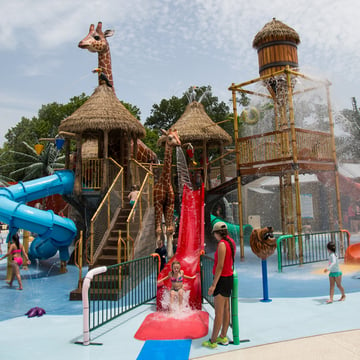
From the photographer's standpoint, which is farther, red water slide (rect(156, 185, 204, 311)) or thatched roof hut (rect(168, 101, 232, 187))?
thatched roof hut (rect(168, 101, 232, 187))

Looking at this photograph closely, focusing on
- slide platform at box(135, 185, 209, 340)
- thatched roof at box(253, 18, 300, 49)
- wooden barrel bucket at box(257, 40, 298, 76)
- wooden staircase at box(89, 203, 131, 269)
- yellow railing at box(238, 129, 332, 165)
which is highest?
thatched roof at box(253, 18, 300, 49)

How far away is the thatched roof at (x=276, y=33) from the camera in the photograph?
46.8ft

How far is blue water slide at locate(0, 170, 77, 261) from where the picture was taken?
10.1 m

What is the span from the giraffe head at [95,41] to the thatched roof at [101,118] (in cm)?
277

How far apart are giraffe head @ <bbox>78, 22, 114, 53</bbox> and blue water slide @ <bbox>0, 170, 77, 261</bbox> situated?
5740 mm

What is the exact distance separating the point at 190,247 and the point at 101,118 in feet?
18.9

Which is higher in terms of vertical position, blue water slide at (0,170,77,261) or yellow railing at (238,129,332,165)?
yellow railing at (238,129,332,165)

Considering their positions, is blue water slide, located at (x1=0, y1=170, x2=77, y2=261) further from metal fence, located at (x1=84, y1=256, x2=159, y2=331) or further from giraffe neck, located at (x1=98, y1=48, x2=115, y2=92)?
giraffe neck, located at (x1=98, y1=48, x2=115, y2=92)

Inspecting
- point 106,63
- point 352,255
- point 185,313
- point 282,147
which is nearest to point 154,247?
point 185,313

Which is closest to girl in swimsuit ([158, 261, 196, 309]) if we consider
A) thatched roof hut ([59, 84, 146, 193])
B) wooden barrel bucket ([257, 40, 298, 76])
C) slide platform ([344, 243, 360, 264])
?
thatched roof hut ([59, 84, 146, 193])

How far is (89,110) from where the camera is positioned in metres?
13.0

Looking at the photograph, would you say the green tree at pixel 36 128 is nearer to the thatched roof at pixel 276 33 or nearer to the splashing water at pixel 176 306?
the thatched roof at pixel 276 33

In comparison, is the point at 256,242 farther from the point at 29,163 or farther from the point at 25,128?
the point at 25,128

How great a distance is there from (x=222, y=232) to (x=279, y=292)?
3889 mm
